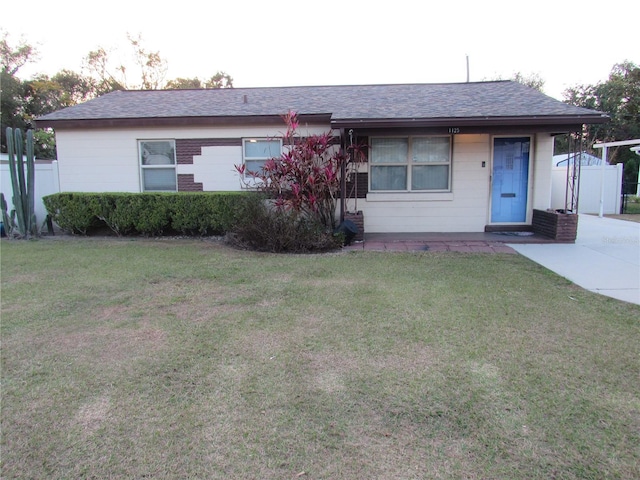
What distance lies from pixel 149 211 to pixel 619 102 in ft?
92.4

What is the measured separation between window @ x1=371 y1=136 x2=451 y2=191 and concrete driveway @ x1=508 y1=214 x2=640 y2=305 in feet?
8.60

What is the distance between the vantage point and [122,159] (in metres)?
11.1

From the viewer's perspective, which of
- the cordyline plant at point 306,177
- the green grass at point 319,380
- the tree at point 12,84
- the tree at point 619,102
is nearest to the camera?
the green grass at point 319,380

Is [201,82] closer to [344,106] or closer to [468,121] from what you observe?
[344,106]

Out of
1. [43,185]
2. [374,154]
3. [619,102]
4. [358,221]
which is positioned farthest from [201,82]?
[358,221]

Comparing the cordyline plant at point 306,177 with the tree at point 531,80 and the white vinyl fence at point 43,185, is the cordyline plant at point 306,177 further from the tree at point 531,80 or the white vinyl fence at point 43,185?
the tree at point 531,80

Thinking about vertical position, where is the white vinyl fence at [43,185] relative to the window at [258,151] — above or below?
below

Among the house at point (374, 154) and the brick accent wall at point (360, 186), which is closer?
the house at point (374, 154)

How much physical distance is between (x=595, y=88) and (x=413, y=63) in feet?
39.3

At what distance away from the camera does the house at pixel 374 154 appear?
1035 centimetres

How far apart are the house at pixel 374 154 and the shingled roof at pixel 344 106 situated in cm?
5

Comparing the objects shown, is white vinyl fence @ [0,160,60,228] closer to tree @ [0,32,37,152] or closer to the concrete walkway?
the concrete walkway

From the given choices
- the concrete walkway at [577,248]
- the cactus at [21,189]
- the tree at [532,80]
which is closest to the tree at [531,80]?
the tree at [532,80]

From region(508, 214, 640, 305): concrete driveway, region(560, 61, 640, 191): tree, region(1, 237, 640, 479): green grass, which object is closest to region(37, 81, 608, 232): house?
region(508, 214, 640, 305): concrete driveway
